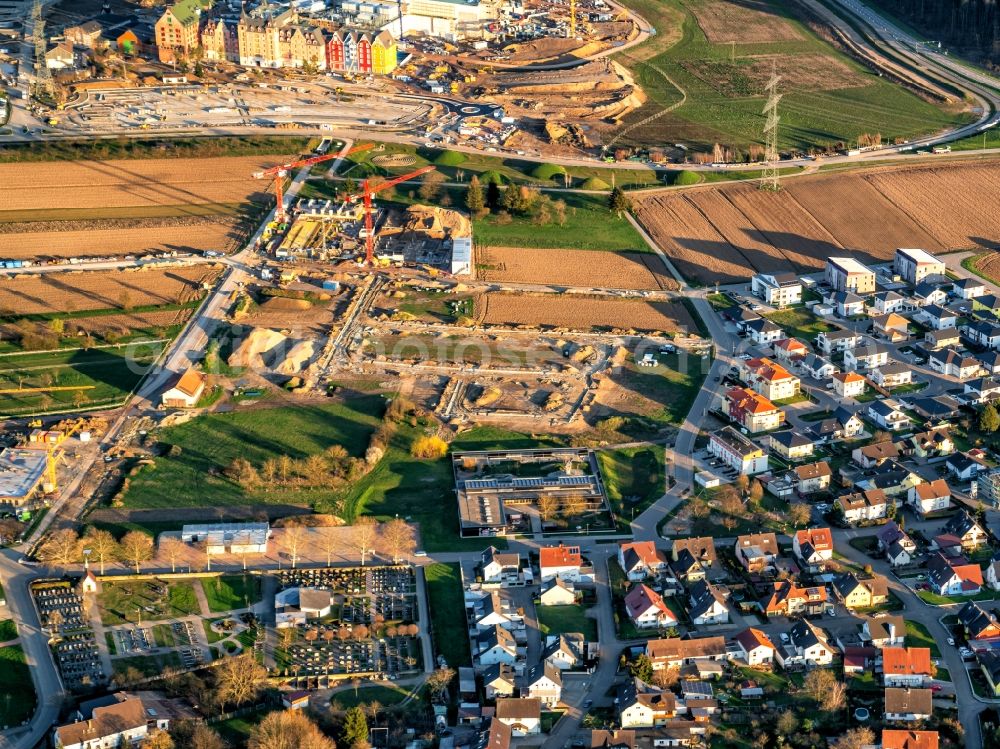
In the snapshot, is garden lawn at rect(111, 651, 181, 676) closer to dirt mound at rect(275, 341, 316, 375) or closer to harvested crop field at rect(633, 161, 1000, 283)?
dirt mound at rect(275, 341, 316, 375)

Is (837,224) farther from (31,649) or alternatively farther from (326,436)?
(31,649)

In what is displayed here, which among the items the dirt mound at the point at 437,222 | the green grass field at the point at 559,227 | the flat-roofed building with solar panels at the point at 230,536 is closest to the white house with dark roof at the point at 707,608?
the flat-roofed building with solar panels at the point at 230,536

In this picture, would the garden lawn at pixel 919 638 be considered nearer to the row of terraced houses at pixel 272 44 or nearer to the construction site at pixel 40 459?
the construction site at pixel 40 459

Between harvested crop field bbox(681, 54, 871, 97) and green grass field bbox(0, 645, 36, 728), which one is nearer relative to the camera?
green grass field bbox(0, 645, 36, 728)

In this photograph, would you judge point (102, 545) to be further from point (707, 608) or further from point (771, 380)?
point (771, 380)

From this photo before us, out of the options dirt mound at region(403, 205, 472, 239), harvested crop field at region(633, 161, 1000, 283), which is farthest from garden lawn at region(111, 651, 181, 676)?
harvested crop field at region(633, 161, 1000, 283)

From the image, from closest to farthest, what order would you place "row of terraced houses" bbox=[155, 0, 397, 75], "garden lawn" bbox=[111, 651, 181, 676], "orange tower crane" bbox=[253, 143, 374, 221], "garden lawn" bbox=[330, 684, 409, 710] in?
"garden lawn" bbox=[330, 684, 409, 710], "garden lawn" bbox=[111, 651, 181, 676], "orange tower crane" bbox=[253, 143, 374, 221], "row of terraced houses" bbox=[155, 0, 397, 75]
